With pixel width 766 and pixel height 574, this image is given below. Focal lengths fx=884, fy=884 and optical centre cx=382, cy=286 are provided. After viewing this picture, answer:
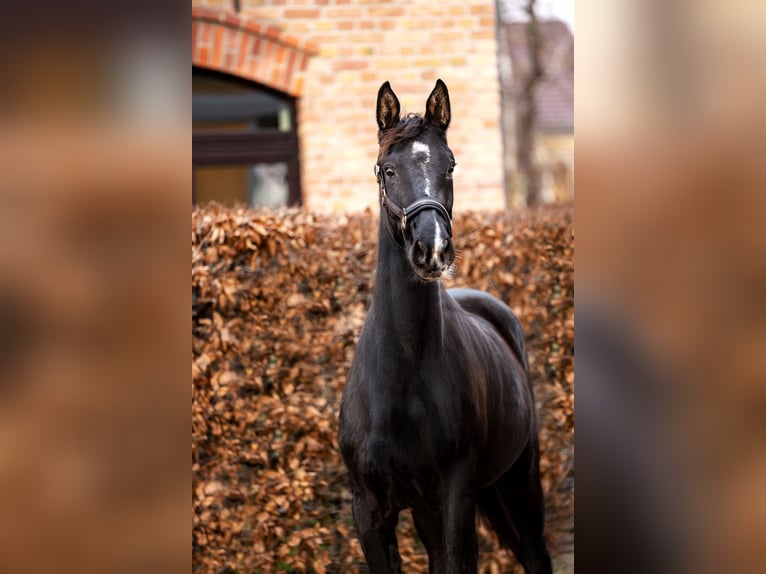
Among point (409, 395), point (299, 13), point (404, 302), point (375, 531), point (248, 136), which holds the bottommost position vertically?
point (375, 531)

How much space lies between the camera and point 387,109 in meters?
3.34

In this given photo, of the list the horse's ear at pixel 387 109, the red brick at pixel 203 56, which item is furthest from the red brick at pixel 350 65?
the horse's ear at pixel 387 109

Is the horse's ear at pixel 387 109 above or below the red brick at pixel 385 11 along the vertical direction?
below

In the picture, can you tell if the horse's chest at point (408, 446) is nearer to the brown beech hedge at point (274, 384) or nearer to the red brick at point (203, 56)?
the brown beech hedge at point (274, 384)

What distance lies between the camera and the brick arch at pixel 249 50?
726cm

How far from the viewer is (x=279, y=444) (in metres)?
5.05

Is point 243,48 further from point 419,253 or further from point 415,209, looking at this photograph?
point 419,253

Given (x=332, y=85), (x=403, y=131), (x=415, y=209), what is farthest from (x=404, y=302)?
(x=332, y=85)

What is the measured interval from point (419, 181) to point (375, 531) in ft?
4.49

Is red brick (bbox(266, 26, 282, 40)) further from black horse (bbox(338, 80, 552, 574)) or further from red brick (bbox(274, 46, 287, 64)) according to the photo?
black horse (bbox(338, 80, 552, 574))
